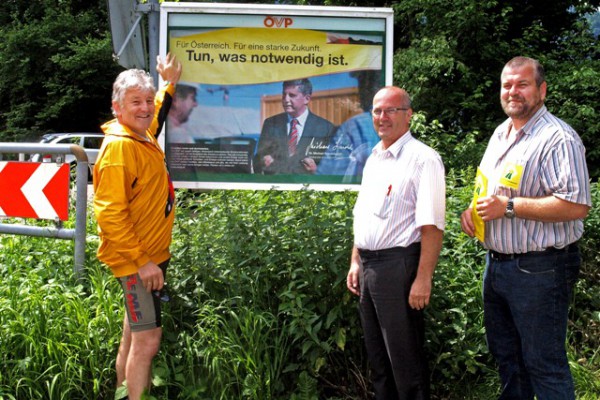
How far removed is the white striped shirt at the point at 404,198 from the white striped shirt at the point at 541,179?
12.0 inches

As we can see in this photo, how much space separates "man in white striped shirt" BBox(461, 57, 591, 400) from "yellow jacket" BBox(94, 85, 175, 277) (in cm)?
172

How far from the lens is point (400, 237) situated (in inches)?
137

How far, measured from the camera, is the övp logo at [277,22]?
4.56m

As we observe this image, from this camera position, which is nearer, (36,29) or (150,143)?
(150,143)

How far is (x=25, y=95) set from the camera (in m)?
29.0

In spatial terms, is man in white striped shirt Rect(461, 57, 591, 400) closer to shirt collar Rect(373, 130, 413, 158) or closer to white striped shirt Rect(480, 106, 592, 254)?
white striped shirt Rect(480, 106, 592, 254)

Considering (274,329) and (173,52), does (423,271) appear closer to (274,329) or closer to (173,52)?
(274,329)

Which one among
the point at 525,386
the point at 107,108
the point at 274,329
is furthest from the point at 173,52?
the point at 107,108

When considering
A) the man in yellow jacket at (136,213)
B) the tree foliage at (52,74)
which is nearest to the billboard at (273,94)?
the man in yellow jacket at (136,213)

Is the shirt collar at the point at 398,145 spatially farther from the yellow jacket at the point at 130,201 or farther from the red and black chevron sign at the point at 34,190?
the red and black chevron sign at the point at 34,190

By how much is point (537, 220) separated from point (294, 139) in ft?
6.37

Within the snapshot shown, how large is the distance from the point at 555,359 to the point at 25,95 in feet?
96.2

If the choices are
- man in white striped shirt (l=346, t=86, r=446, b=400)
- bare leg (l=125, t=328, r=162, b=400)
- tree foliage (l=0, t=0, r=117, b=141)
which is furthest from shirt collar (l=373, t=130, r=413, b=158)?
tree foliage (l=0, t=0, r=117, b=141)

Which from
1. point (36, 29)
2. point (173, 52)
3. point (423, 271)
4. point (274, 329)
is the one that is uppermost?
point (36, 29)
